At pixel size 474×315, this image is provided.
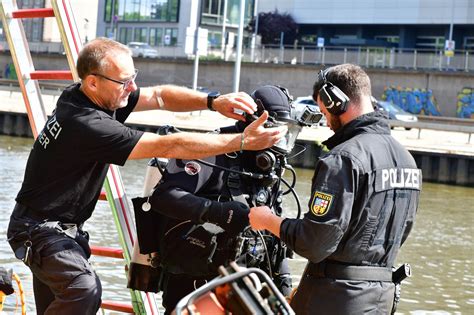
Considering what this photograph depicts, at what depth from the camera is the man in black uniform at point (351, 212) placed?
4.09 meters

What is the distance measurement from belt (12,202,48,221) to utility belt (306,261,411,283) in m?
1.35

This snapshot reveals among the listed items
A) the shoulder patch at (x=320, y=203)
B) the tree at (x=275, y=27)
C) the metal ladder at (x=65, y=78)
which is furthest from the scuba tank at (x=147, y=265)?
the tree at (x=275, y=27)

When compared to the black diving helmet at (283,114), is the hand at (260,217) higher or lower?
lower

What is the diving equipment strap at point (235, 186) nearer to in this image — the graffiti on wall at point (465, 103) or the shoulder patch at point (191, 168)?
the shoulder patch at point (191, 168)

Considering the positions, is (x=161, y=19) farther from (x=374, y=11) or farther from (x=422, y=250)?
(x=422, y=250)

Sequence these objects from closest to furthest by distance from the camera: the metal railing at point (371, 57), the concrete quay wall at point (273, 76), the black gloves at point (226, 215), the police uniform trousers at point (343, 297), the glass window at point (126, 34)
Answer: the police uniform trousers at point (343, 297) → the black gloves at point (226, 215) → the metal railing at point (371, 57) → the concrete quay wall at point (273, 76) → the glass window at point (126, 34)

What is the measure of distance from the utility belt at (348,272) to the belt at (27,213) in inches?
53.1

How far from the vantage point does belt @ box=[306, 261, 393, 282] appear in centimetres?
420

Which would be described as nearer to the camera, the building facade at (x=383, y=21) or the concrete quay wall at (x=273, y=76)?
the concrete quay wall at (x=273, y=76)

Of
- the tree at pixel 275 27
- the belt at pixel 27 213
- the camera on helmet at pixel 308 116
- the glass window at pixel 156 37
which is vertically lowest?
the belt at pixel 27 213

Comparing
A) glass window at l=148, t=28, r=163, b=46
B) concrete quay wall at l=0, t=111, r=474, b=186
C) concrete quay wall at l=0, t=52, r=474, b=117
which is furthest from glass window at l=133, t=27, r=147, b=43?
concrete quay wall at l=0, t=111, r=474, b=186

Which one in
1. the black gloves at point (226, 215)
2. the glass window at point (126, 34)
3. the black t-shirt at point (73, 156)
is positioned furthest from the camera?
the glass window at point (126, 34)

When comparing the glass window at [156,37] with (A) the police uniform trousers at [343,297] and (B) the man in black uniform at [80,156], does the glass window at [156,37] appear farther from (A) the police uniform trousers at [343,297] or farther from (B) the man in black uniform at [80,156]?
(A) the police uniform trousers at [343,297]

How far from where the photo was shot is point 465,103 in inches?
1972
